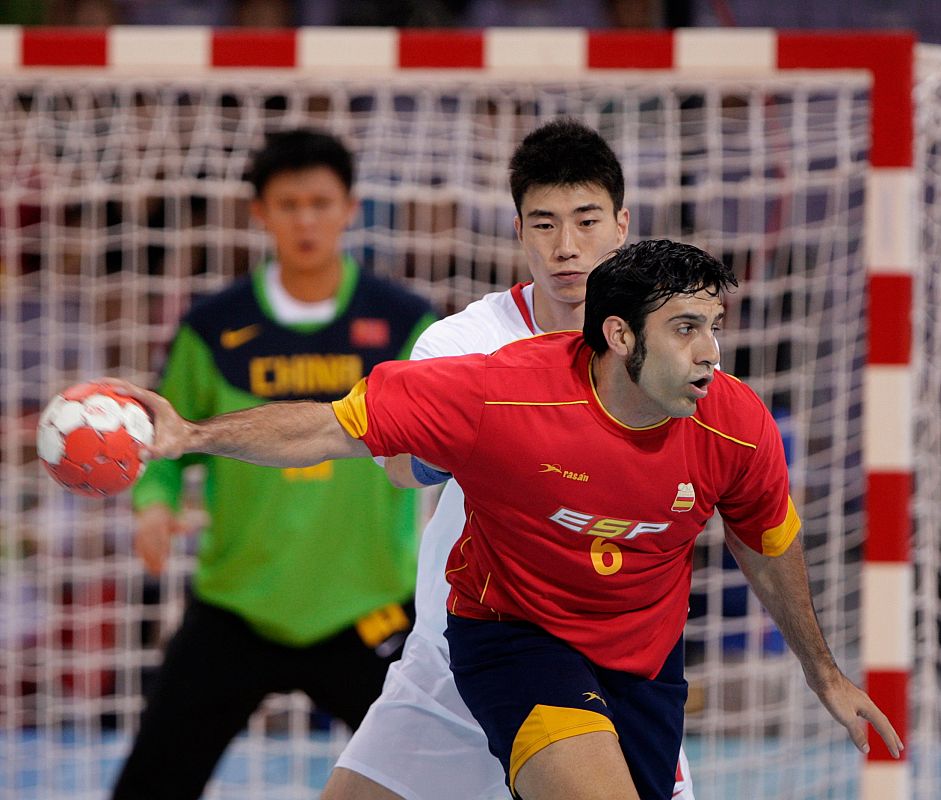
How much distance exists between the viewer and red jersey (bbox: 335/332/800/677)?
9.27 ft

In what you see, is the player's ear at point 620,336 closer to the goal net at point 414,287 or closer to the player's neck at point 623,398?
the player's neck at point 623,398

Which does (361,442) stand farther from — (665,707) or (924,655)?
(924,655)

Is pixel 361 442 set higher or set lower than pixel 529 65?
lower

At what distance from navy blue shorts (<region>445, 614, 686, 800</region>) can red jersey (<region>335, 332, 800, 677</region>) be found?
0.04m

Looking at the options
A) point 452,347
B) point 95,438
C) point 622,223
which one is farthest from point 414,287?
point 95,438

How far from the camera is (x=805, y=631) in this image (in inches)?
123

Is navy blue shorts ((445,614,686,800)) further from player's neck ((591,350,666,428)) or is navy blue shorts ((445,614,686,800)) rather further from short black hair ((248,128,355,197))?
short black hair ((248,128,355,197))

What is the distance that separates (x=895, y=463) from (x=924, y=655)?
124 cm

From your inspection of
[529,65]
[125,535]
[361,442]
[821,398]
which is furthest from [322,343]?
[821,398]

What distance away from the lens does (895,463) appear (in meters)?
4.28

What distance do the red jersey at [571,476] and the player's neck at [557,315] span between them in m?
0.25

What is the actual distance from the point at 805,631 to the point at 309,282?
6.70 ft

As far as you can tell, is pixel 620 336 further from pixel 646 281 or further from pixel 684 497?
pixel 684 497

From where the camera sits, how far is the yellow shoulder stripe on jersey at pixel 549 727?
276 cm
